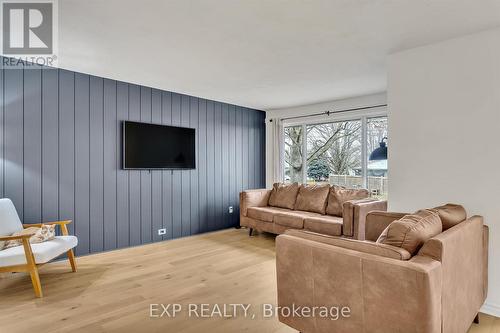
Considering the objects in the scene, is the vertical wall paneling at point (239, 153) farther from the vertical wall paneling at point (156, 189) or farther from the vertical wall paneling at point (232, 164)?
the vertical wall paneling at point (156, 189)

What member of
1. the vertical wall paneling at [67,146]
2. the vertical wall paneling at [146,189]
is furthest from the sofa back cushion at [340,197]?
the vertical wall paneling at [67,146]

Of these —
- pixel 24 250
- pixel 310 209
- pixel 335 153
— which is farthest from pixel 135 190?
pixel 335 153

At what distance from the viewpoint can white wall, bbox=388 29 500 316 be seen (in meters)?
2.52

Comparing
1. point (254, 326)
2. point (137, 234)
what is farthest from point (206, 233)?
point (254, 326)

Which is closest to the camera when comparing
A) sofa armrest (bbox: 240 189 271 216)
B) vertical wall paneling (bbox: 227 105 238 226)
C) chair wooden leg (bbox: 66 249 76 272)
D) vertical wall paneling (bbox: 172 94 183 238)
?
chair wooden leg (bbox: 66 249 76 272)

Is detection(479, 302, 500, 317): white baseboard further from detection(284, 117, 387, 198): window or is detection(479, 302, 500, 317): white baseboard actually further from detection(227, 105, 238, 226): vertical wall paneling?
detection(227, 105, 238, 226): vertical wall paneling

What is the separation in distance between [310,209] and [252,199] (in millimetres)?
1064

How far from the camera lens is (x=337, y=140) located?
548 centimetres

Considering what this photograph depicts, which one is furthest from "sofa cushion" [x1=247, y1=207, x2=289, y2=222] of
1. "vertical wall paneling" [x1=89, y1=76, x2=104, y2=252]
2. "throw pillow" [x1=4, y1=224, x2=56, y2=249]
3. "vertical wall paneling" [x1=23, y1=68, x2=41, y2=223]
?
"vertical wall paneling" [x1=23, y1=68, x2=41, y2=223]

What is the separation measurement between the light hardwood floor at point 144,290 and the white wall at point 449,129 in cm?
102

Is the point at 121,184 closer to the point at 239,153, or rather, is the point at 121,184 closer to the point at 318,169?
the point at 239,153

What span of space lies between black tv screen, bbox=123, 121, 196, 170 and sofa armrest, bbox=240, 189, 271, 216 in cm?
106

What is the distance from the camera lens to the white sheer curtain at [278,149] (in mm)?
6184

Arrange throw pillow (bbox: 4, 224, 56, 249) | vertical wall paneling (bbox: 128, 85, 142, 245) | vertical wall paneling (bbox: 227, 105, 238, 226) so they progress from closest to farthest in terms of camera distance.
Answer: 1. throw pillow (bbox: 4, 224, 56, 249)
2. vertical wall paneling (bbox: 128, 85, 142, 245)
3. vertical wall paneling (bbox: 227, 105, 238, 226)
